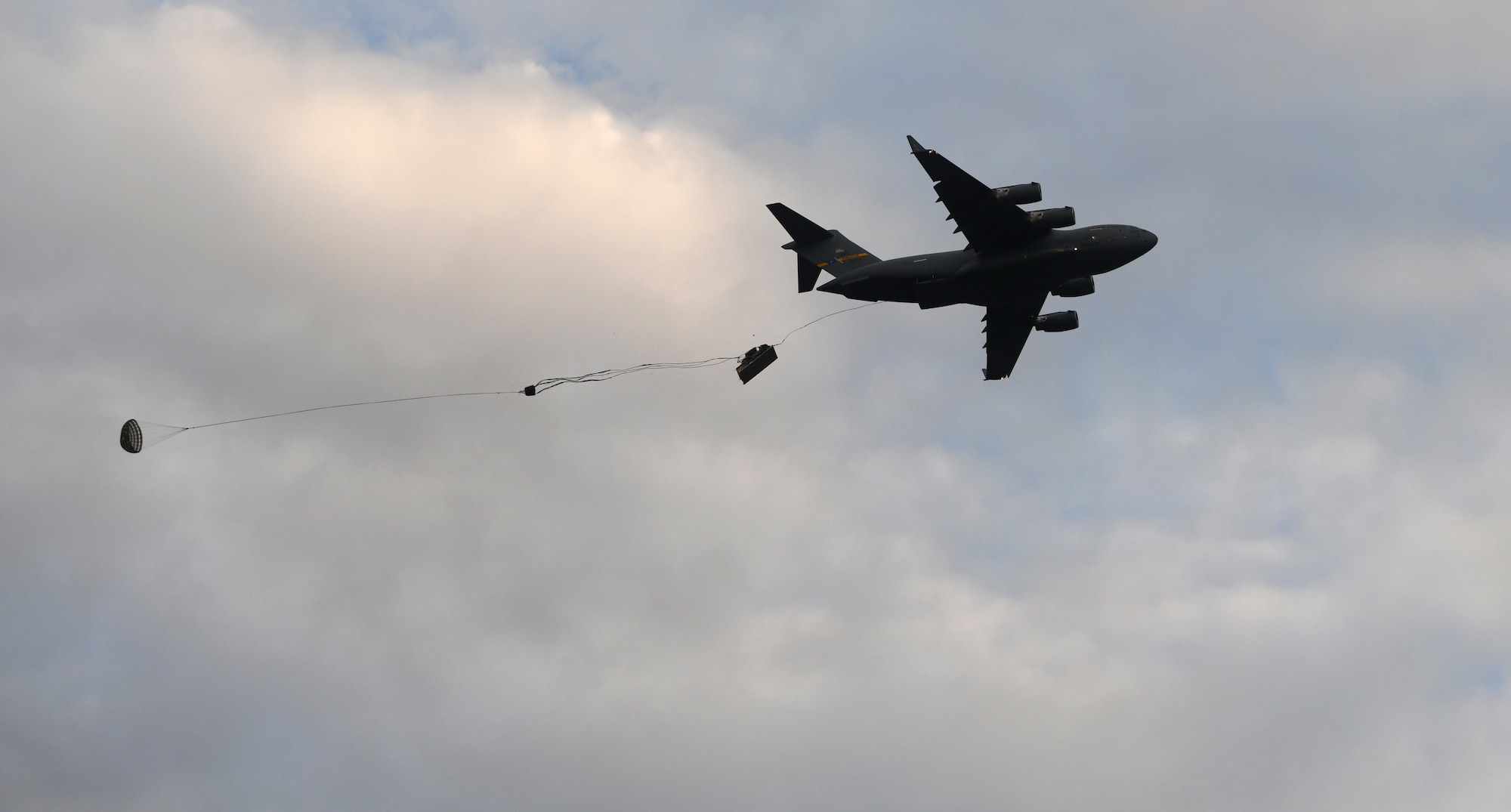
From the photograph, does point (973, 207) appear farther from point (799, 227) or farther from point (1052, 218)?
point (799, 227)

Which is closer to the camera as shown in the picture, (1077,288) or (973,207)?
(973,207)

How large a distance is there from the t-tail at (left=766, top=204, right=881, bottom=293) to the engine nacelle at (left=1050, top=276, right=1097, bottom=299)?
22.7 ft

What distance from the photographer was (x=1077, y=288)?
49281 mm

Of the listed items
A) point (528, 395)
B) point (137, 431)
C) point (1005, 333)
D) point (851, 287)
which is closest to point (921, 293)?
point (851, 287)

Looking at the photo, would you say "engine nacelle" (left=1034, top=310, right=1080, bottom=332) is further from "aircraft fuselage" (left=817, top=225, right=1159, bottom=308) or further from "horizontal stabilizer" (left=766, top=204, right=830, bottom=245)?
"horizontal stabilizer" (left=766, top=204, right=830, bottom=245)

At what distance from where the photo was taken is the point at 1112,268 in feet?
153

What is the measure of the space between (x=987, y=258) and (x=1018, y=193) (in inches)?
105

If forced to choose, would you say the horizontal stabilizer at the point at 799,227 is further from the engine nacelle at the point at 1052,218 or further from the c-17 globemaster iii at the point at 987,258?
the engine nacelle at the point at 1052,218

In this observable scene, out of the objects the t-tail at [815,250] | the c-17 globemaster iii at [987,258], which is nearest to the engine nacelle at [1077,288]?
the c-17 globemaster iii at [987,258]

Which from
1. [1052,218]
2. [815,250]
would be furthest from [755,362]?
[1052,218]

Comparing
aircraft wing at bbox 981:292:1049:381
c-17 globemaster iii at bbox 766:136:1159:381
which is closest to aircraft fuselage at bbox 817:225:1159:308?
c-17 globemaster iii at bbox 766:136:1159:381

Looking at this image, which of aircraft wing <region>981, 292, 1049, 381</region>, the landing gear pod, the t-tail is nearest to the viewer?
the landing gear pod

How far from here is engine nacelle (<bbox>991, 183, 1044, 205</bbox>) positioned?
147ft

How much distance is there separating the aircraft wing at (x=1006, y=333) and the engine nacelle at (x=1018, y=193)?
624cm
